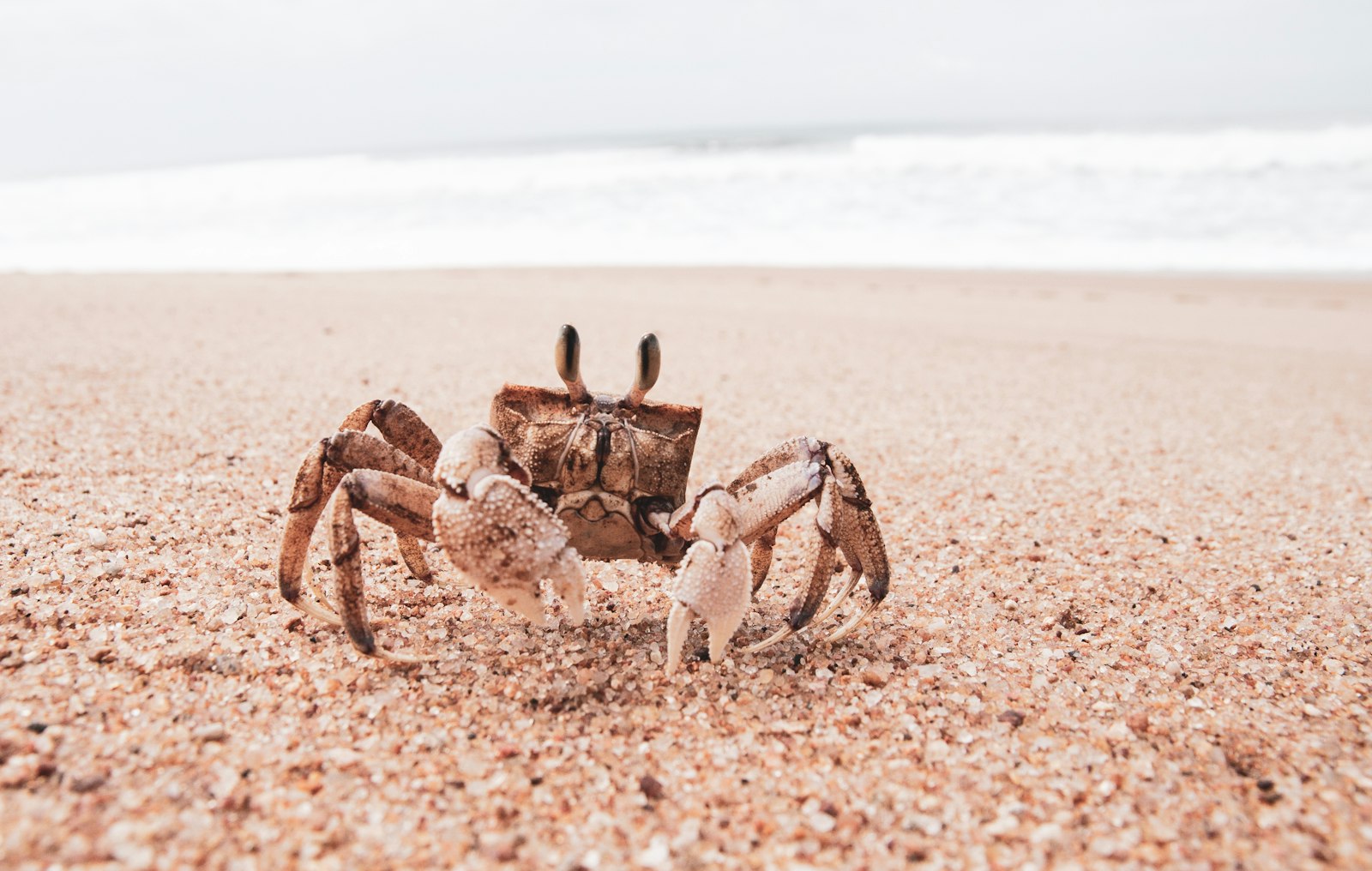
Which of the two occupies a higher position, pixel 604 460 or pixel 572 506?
pixel 604 460

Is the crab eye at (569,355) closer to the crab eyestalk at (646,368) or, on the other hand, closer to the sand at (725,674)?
the crab eyestalk at (646,368)

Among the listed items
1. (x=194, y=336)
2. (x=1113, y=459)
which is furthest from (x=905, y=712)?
(x=194, y=336)

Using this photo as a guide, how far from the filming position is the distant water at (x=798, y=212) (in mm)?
14938

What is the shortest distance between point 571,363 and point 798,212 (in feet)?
57.2

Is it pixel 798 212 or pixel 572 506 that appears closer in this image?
pixel 572 506

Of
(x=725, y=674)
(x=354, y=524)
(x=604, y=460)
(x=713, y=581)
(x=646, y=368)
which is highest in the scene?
(x=646, y=368)

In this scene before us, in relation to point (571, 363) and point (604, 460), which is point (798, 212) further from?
point (604, 460)

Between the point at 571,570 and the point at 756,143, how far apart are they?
3449 cm

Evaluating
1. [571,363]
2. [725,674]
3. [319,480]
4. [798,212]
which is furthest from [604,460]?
[798,212]

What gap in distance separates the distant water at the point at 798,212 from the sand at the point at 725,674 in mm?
10001

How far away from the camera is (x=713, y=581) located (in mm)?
2191

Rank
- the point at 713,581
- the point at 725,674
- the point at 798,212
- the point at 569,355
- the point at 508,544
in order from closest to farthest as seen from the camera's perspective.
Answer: the point at 508,544 → the point at 713,581 → the point at 725,674 → the point at 569,355 → the point at 798,212

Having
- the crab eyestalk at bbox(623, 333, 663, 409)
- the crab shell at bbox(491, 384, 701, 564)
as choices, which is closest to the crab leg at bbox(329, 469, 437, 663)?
the crab shell at bbox(491, 384, 701, 564)

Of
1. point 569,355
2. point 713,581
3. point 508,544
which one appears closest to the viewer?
point 508,544
